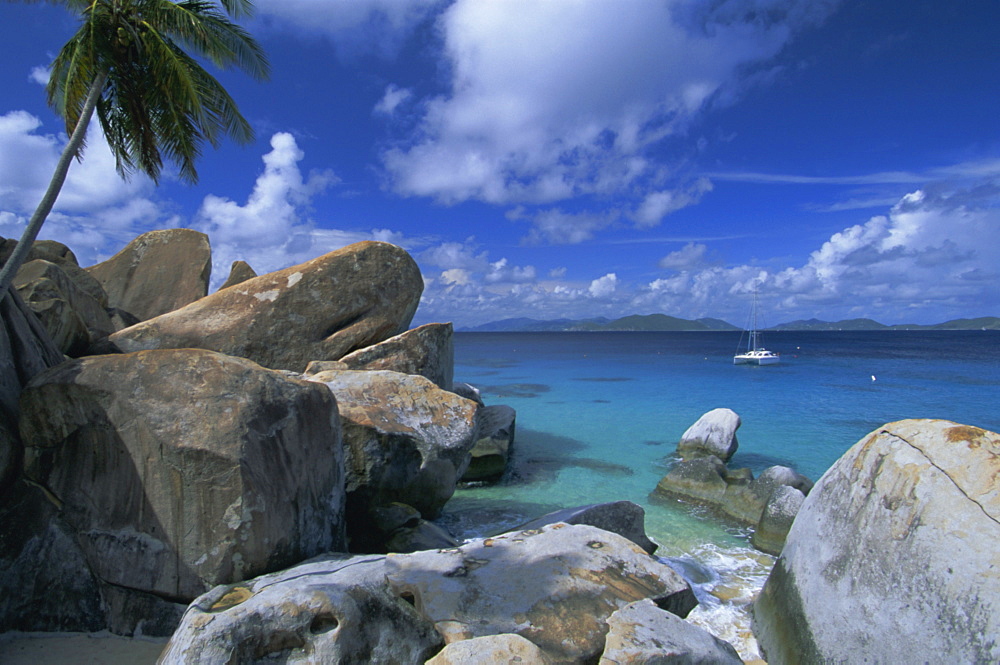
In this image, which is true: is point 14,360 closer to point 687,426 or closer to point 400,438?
point 400,438

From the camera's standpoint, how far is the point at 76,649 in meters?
4.55

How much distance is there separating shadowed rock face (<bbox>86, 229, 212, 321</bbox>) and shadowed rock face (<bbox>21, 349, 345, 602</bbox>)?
10.6 meters

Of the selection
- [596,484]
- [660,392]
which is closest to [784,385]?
[660,392]

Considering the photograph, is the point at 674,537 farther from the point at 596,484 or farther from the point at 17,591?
the point at 17,591

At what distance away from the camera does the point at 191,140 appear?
38.8ft

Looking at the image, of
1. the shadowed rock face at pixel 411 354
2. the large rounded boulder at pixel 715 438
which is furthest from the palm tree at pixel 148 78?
the large rounded boulder at pixel 715 438

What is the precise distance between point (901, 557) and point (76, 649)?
6.82 m

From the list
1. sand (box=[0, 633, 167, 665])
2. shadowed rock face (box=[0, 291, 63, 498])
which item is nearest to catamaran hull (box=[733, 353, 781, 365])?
shadowed rock face (box=[0, 291, 63, 498])

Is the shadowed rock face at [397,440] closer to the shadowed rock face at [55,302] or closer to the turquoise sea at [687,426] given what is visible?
the turquoise sea at [687,426]

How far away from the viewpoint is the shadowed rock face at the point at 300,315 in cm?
1070

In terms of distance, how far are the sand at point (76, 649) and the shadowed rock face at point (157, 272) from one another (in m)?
11.5

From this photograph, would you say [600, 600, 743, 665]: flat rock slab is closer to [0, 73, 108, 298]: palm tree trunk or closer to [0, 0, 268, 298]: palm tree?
[0, 73, 108, 298]: palm tree trunk

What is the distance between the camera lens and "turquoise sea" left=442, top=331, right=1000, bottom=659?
8.95 meters

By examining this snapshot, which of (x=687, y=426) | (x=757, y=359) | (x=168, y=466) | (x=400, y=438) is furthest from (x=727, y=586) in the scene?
(x=757, y=359)
